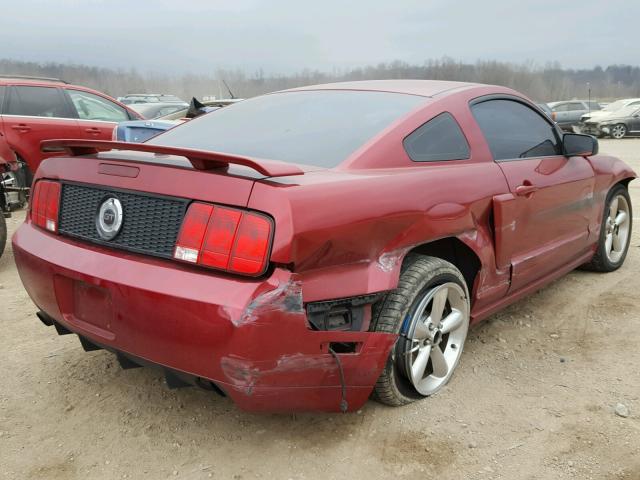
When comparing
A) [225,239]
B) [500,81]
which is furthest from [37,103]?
[500,81]

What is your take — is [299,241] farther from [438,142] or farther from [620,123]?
[620,123]

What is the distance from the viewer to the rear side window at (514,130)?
2982 millimetres

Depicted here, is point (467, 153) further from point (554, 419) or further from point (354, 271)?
point (554, 419)

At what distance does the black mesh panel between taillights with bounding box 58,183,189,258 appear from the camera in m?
1.99

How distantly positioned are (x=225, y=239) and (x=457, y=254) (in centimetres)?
132

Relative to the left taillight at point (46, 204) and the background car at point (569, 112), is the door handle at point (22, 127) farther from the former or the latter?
the background car at point (569, 112)

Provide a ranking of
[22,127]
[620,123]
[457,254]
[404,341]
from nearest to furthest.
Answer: [404,341]
[457,254]
[22,127]
[620,123]

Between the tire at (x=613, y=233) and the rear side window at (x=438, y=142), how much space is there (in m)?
1.98

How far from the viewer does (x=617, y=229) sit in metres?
4.50

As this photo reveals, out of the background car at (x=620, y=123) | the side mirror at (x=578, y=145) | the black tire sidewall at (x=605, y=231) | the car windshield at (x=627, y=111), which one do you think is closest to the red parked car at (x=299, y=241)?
the side mirror at (x=578, y=145)

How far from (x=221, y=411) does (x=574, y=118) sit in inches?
944

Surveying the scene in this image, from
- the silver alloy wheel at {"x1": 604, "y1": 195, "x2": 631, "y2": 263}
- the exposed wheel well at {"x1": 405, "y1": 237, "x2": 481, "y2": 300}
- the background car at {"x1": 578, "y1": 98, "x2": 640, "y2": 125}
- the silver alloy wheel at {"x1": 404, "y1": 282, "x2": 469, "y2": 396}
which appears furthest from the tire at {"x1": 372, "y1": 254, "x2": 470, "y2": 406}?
the background car at {"x1": 578, "y1": 98, "x2": 640, "y2": 125}

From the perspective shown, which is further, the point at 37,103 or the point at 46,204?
the point at 37,103

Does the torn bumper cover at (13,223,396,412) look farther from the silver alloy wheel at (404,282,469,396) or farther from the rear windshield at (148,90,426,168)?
the rear windshield at (148,90,426,168)
